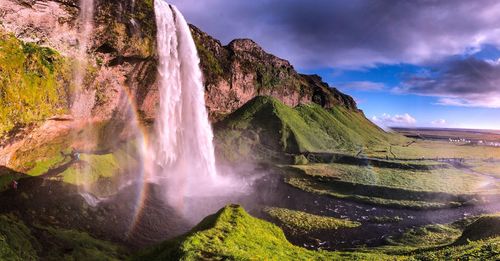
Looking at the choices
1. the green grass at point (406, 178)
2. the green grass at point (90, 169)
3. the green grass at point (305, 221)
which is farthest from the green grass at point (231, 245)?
the green grass at point (406, 178)

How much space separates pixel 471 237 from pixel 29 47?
40.3 metres

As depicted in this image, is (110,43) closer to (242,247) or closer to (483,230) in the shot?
(242,247)

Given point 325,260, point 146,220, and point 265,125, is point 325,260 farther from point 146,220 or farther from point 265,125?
point 265,125

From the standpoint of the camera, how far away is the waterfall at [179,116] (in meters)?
52.2

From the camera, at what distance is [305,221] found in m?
37.7

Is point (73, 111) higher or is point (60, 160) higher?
point (73, 111)

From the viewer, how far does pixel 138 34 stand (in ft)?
159

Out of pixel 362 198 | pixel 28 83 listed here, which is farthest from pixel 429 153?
pixel 28 83

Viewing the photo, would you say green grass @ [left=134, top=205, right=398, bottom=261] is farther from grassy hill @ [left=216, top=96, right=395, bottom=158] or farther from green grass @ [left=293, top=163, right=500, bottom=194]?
grassy hill @ [left=216, top=96, right=395, bottom=158]

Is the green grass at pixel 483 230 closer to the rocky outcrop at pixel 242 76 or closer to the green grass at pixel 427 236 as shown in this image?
the green grass at pixel 427 236

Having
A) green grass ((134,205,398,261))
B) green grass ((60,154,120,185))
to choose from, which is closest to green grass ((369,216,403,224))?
green grass ((134,205,398,261))

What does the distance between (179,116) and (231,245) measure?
40638 millimetres

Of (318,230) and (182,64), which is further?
(182,64)

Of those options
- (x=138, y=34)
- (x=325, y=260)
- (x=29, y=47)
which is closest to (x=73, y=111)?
(x=29, y=47)
